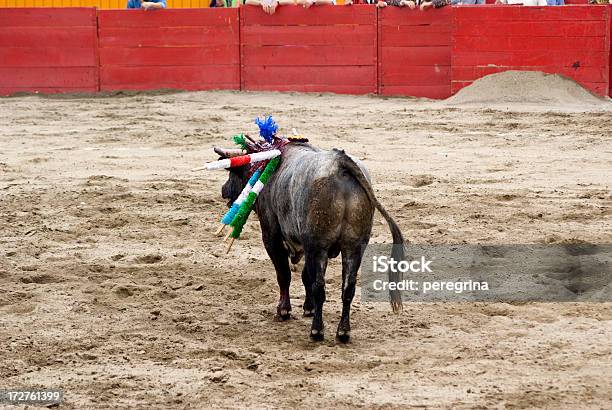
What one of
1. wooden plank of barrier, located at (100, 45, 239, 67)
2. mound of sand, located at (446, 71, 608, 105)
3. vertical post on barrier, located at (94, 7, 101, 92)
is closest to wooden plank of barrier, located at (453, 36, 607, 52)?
mound of sand, located at (446, 71, 608, 105)

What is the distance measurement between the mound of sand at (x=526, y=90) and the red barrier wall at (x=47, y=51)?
14.8ft

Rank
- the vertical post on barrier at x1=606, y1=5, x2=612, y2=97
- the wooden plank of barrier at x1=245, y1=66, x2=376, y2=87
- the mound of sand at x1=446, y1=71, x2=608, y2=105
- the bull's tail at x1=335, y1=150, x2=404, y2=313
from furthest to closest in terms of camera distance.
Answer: the wooden plank of barrier at x1=245, y1=66, x2=376, y2=87 → the vertical post on barrier at x1=606, y1=5, x2=612, y2=97 → the mound of sand at x1=446, y1=71, x2=608, y2=105 → the bull's tail at x1=335, y1=150, x2=404, y2=313

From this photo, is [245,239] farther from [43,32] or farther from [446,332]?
[43,32]

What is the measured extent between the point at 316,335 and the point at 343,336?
0.12m

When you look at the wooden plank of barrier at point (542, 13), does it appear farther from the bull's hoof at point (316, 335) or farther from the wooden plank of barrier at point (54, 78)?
the bull's hoof at point (316, 335)

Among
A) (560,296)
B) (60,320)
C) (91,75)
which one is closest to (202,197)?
(60,320)

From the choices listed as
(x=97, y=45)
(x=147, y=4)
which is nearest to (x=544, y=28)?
(x=147, y=4)

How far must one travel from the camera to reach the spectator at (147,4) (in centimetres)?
1338

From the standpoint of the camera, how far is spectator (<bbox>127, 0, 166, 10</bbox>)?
13375 mm

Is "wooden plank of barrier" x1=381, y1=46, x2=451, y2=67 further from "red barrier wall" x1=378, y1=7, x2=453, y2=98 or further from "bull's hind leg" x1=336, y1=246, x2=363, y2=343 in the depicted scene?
"bull's hind leg" x1=336, y1=246, x2=363, y2=343

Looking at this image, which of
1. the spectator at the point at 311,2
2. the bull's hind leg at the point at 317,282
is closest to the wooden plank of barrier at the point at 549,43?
the spectator at the point at 311,2

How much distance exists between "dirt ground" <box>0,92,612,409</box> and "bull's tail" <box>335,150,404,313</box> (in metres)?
0.21

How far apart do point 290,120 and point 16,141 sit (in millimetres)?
2674

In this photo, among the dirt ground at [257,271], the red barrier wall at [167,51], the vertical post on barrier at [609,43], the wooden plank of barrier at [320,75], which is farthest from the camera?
the red barrier wall at [167,51]
